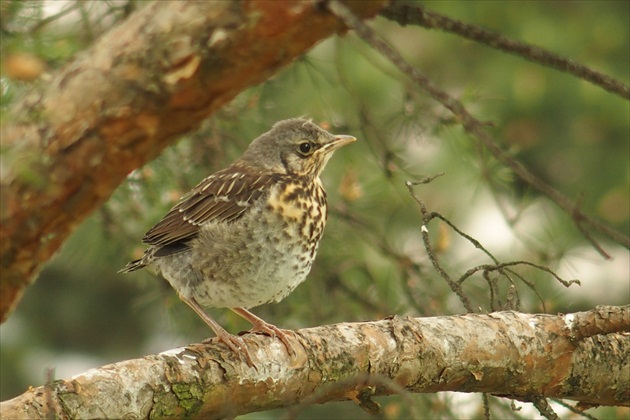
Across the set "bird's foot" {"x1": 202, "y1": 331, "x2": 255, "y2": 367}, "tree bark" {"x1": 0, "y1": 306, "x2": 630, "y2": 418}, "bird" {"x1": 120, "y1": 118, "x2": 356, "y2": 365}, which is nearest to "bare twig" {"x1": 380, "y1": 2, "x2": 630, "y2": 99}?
"tree bark" {"x1": 0, "y1": 306, "x2": 630, "y2": 418}

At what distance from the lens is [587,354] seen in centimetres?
320

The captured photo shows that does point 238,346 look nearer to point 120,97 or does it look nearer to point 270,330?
point 270,330

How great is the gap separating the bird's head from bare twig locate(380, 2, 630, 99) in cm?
183

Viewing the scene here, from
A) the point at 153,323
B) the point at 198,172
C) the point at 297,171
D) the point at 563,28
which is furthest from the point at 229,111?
the point at 563,28

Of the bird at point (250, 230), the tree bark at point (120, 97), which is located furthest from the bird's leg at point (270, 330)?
the tree bark at point (120, 97)

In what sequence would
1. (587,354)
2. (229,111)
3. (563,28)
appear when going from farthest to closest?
1. (563,28)
2. (229,111)
3. (587,354)

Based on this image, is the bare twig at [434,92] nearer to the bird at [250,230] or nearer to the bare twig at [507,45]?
the bare twig at [507,45]

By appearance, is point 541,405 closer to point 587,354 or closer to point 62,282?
point 587,354

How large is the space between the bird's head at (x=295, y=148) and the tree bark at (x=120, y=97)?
2.06 meters

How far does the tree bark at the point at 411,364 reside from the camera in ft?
8.98

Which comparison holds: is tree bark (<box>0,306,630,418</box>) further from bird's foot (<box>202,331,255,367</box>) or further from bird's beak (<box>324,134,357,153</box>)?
bird's beak (<box>324,134,357,153</box>)

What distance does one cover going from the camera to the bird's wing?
3.72 m

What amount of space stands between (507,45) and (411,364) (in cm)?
139

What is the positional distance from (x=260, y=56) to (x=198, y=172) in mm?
2534
